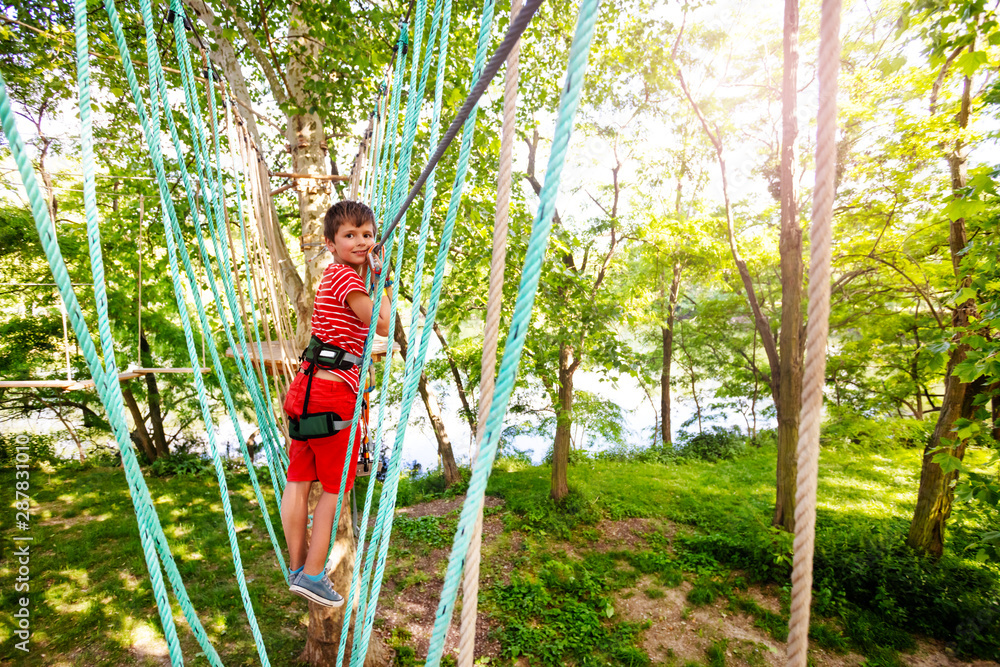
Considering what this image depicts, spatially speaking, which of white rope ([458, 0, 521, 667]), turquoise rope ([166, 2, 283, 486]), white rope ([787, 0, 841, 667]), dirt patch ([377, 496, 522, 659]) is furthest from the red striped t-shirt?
dirt patch ([377, 496, 522, 659])

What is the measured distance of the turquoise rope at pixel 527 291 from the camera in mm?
543

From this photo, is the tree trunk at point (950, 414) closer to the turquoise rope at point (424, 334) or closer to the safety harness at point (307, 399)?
the turquoise rope at point (424, 334)

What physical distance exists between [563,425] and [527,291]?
5.57 metres

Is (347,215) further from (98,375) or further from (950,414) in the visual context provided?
(950,414)

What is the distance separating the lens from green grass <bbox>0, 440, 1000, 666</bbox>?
3.53 metres

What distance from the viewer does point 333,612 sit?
10.0ft

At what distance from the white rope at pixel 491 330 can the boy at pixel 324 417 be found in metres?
0.81

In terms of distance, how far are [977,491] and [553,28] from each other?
4664 mm

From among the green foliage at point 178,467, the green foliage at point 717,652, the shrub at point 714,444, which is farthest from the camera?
the shrub at point 714,444

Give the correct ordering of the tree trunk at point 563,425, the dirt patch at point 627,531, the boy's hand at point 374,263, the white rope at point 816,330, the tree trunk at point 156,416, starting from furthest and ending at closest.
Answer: the tree trunk at point 156,416
the tree trunk at point 563,425
the dirt patch at point 627,531
the boy's hand at point 374,263
the white rope at point 816,330

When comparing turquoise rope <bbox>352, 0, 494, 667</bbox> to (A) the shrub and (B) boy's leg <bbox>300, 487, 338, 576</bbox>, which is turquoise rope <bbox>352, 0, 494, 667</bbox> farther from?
(A) the shrub

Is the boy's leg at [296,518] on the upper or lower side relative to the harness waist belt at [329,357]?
lower

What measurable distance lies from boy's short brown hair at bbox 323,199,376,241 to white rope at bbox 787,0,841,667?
1376 millimetres

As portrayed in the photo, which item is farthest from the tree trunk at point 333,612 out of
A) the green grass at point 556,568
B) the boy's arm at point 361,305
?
the boy's arm at point 361,305
